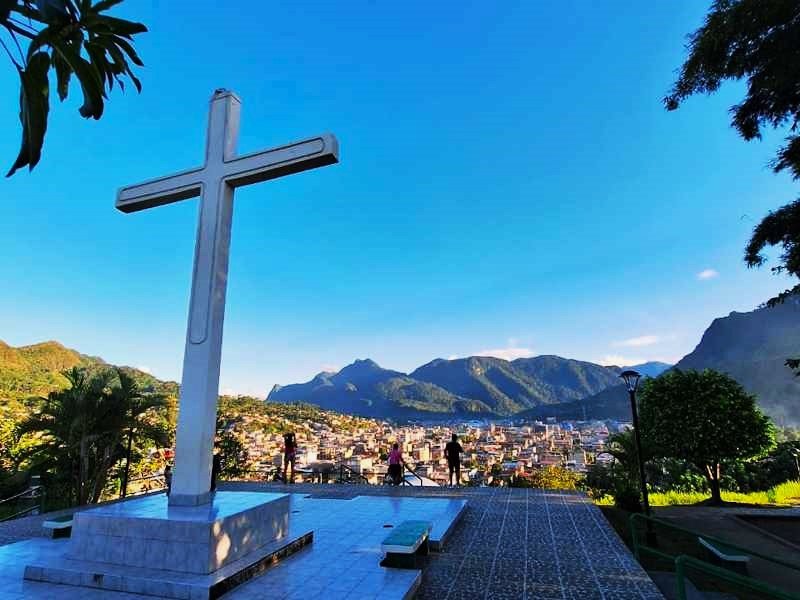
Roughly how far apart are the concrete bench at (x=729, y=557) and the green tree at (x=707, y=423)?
645 centimetres

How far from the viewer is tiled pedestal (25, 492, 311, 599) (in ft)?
15.1

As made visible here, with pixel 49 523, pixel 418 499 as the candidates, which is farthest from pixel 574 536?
pixel 49 523

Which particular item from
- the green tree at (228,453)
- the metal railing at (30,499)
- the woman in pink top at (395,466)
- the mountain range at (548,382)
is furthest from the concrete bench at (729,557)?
the mountain range at (548,382)

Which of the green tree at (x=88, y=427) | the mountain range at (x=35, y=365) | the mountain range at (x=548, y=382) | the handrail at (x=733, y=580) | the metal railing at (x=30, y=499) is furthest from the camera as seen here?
the mountain range at (x=548, y=382)

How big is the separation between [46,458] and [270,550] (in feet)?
33.5

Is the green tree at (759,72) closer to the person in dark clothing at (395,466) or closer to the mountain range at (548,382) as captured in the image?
the person in dark clothing at (395,466)

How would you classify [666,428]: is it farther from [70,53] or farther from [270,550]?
[70,53]

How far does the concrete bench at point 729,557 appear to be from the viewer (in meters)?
6.04

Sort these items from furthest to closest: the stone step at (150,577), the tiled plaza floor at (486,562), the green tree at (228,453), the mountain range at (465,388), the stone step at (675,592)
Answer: the mountain range at (465,388)
the green tree at (228,453)
the stone step at (675,592)
the tiled plaza floor at (486,562)
the stone step at (150,577)

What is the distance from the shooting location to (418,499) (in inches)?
417

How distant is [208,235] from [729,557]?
8274mm

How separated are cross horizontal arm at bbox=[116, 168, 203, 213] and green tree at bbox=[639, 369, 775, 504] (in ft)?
42.8

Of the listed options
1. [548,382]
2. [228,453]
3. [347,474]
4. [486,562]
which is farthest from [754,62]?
[548,382]

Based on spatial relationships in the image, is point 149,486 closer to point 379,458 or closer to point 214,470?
point 214,470
